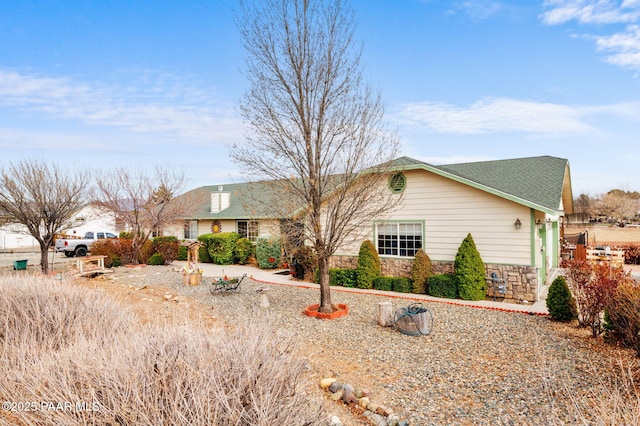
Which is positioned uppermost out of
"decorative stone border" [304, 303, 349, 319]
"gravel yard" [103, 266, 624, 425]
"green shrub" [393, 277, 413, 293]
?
"green shrub" [393, 277, 413, 293]

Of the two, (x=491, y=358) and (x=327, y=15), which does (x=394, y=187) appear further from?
(x=491, y=358)

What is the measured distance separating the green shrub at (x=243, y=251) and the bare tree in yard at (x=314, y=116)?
10.2m

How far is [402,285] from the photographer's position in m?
11.0

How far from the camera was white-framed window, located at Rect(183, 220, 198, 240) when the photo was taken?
22.1 meters

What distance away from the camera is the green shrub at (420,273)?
1076 centimetres

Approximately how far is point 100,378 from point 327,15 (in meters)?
8.34

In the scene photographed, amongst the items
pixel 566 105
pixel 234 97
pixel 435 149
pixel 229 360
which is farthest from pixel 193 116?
pixel 566 105

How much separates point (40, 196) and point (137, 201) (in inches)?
192

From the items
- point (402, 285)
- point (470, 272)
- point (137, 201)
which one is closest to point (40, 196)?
point (137, 201)

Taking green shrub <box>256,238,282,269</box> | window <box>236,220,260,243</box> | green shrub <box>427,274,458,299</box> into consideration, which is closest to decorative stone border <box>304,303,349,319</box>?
green shrub <box>427,274,458,299</box>

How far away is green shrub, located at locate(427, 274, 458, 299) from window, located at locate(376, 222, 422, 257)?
1.36 metres

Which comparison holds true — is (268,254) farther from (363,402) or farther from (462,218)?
(363,402)

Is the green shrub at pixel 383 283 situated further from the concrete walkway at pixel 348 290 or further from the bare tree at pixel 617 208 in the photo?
the bare tree at pixel 617 208

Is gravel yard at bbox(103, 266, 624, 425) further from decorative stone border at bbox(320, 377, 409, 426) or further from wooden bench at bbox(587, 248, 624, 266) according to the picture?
wooden bench at bbox(587, 248, 624, 266)
